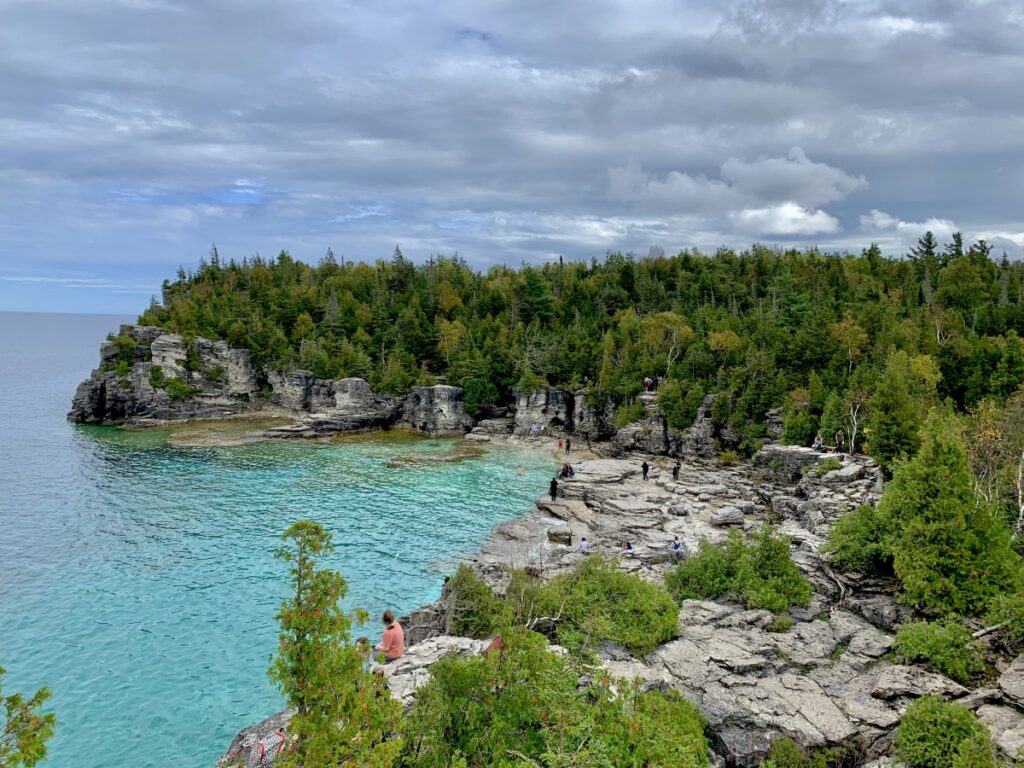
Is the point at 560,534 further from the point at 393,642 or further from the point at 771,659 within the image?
the point at 393,642

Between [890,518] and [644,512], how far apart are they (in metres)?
17.4

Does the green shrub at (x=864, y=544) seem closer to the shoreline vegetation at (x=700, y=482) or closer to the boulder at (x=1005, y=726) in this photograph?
the shoreline vegetation at (x=700, y=482)

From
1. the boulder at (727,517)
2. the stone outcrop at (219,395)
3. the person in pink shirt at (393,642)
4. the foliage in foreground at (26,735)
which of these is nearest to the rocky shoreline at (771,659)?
the person in pink shirt at (393,642)

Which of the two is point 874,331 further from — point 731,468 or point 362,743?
point 362,743

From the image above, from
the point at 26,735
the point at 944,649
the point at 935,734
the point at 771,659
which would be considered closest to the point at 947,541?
the point at 944,649

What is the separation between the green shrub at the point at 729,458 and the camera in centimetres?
5228

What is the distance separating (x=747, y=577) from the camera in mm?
21344

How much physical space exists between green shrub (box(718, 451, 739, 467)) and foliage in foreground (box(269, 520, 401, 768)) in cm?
4751

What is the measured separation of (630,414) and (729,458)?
11241mm

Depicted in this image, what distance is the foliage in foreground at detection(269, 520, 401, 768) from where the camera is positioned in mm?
8500

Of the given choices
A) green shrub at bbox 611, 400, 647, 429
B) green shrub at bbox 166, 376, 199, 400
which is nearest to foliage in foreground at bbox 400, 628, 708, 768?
green shrub at bbox 611, 400, 647, 429

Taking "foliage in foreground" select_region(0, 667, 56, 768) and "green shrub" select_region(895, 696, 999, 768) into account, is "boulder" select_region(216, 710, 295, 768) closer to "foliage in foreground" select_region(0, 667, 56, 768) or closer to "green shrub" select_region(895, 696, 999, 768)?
"foliage in foreground" select_region(0, 667, 56, 768)

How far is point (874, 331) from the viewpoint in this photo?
2211 inches

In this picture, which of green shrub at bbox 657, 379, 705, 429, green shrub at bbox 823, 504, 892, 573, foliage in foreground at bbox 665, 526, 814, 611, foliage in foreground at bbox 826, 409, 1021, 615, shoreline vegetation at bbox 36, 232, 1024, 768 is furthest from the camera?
green shrub at bbox 657, 379, 705, 429
